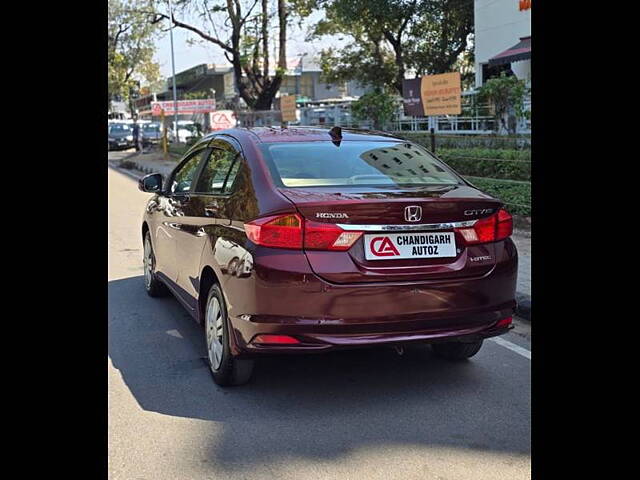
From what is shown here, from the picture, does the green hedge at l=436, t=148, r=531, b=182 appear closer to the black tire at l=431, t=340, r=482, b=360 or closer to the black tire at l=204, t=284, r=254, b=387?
the black tire at l=431, t=340, r=482, b=360

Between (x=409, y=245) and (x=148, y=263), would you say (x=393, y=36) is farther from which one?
(x=409, y=245)

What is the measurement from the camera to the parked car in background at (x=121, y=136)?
46.5 m

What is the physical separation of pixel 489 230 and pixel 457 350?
3.75ft

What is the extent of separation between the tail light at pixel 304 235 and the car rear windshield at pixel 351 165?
0.44 m

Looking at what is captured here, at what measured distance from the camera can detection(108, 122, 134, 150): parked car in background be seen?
4647cm

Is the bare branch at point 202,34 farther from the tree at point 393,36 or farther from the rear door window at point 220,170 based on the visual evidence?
the rear door window at point 220,170

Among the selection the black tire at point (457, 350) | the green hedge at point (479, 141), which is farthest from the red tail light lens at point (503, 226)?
the green hedge at point (479, 141)

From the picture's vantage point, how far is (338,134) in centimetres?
568

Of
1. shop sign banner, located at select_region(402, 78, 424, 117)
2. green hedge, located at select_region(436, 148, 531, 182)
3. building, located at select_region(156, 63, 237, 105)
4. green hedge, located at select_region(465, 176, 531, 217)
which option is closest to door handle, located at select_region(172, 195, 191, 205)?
green hedge, located at select_region(465, 176, 531, 217)

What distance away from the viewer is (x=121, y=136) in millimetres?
46969

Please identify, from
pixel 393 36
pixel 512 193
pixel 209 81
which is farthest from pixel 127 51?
pixel 512 193
